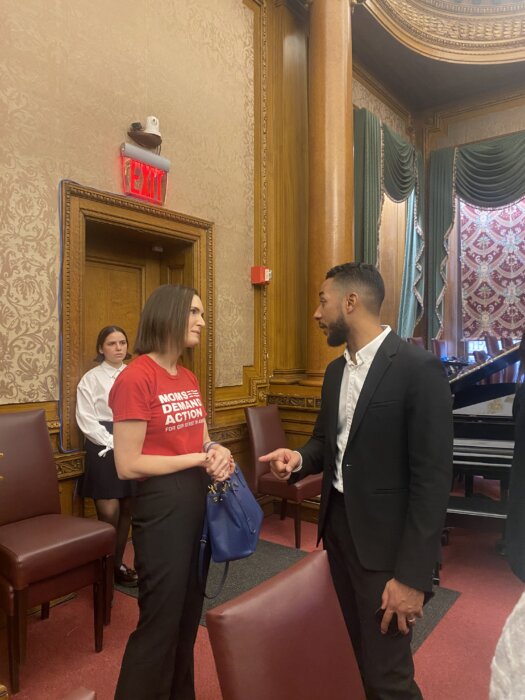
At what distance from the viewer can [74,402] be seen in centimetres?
310

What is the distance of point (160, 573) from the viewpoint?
1608 mm

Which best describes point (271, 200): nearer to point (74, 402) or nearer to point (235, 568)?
point (74, 402)

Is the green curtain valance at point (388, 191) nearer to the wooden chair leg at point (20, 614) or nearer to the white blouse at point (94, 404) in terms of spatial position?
the white blouse at point (94, 404)

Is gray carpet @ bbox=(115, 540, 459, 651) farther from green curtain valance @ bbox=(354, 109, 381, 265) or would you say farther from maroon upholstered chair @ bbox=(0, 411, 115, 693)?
green curtain valance @ bbox=(354, 109, 381, 265)

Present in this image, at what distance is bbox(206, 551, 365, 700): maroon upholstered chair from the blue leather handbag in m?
0.55

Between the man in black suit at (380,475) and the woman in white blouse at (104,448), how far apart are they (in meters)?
1.57

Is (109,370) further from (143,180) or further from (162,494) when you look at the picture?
(162,494)

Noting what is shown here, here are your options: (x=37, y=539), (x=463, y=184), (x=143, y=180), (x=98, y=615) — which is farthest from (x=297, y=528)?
(x=463, y=184)

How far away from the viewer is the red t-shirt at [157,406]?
160 centimetres

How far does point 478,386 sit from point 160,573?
9.26 feet

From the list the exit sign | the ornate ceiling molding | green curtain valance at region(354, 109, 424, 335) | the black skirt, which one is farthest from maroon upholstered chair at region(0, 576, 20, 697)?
the ornate ceiling molding

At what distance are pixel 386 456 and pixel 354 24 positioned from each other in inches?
218

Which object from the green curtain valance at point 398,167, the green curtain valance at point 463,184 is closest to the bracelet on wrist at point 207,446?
the green curtain valance at point 398,167

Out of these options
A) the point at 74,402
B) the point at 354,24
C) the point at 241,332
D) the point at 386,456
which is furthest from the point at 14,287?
the point at 354,24
